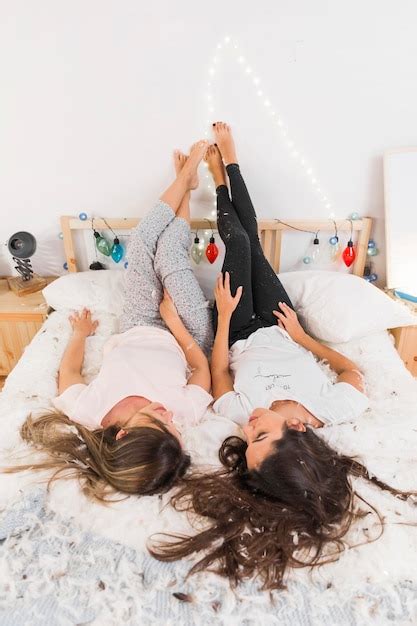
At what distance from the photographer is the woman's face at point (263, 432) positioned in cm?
105

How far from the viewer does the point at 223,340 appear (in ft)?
5.14

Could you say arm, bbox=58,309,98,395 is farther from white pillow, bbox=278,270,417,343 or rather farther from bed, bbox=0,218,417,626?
white pillow, bbox=278,270,417,343

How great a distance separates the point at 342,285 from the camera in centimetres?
171

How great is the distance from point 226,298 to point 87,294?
64 cm

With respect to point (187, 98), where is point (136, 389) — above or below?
below

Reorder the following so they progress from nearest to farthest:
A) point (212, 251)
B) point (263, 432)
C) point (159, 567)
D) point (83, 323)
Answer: point (159, 567) → point (263, 432) → point (83, 323) → point (212, 251)

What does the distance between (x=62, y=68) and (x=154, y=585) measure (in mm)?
1854

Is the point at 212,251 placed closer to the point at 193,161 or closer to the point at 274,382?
the point at 193,161

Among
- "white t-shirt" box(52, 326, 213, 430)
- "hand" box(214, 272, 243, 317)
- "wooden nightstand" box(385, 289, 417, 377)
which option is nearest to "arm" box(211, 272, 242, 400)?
"hand" box(214, 272, 243, 317)

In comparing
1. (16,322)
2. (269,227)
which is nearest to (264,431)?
(269,227)

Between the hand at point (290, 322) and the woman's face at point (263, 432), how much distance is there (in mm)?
491

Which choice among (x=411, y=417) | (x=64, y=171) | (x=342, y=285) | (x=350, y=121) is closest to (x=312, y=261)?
A: (x=342, y=285)

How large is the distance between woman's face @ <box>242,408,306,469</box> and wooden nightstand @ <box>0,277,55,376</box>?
1.16m

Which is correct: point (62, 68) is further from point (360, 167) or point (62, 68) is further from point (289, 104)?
point (360, 167)
